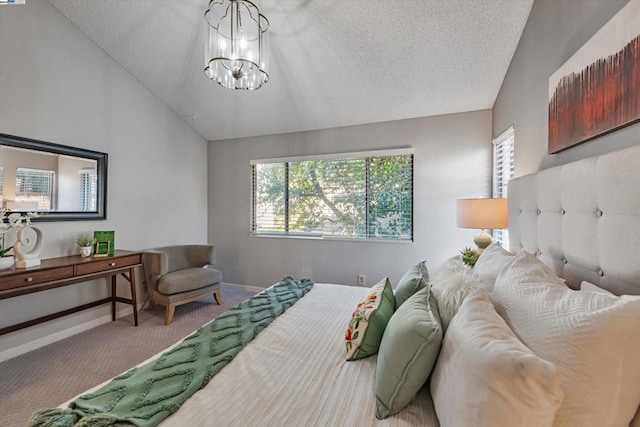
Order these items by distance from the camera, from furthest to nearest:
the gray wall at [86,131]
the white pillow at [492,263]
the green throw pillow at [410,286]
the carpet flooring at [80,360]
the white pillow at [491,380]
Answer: the gray wall at [86,131] < the carpet flooring at [80,360] < the green throw pillow at [410,286] < the white pillow at [492,263] < the white pillow at [491,380]

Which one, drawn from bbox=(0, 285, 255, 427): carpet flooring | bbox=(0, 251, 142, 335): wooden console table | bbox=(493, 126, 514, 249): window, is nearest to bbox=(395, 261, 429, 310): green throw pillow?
bbox=(493, 126, 514, 249): window

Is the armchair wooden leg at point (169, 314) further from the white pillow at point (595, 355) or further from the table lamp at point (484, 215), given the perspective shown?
the white pillow at point (595, 355)

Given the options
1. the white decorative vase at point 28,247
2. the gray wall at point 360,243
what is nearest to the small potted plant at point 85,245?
the white decorative vase at point 28,247

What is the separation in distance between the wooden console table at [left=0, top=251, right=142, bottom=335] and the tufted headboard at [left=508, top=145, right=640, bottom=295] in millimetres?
3419

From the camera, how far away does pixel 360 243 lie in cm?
362

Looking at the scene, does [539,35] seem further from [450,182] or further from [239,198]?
[239,198]

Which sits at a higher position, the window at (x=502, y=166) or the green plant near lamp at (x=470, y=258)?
the window at (x=502, y=166)

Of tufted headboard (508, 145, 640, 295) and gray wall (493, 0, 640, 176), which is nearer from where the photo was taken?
tufted headboard (508, 145, 640, 295)

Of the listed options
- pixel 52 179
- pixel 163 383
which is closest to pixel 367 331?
pixel 163 383

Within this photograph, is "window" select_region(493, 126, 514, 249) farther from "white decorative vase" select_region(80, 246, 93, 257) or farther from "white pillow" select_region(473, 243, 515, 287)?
"white decorative vase" select_region(80, 246, 93, 257)

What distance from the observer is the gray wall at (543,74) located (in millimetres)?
1248

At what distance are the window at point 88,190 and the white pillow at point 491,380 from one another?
3531 millimetres

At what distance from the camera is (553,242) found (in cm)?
140

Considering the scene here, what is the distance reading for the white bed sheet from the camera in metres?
0.93
